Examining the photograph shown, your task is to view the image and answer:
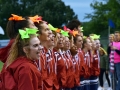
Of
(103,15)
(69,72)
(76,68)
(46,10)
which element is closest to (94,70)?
(76,68)

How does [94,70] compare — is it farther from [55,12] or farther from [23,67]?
[55,12]

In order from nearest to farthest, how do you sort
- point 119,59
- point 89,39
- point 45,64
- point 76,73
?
1. point 45,64
2. point 76,73
3. point 89,39
4. point 119,59

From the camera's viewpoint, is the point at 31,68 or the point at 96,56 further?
the point at 96,56

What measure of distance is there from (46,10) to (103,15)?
963 cm

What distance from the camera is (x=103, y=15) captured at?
5712cm

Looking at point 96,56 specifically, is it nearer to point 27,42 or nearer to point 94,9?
point 27,42

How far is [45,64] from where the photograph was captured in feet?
21.2

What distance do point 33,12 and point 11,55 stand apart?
159 ft

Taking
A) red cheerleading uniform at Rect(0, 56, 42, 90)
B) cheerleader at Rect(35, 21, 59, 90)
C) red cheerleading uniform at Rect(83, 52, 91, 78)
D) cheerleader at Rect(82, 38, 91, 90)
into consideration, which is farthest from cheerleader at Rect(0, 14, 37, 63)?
cheerleader at Rect(82, 38, 91, 90)

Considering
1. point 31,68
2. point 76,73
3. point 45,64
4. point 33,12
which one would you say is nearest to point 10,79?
point 31,68

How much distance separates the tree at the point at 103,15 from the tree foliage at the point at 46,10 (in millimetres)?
4753

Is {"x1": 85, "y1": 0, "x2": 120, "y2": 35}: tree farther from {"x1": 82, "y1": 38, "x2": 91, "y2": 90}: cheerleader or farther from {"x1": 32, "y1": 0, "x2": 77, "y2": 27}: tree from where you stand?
{"x1": 82, "y1": 38, "x2": 91, "y2": 90}: cheerleader

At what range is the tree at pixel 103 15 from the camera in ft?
172

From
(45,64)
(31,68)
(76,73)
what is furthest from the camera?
(76,73)
